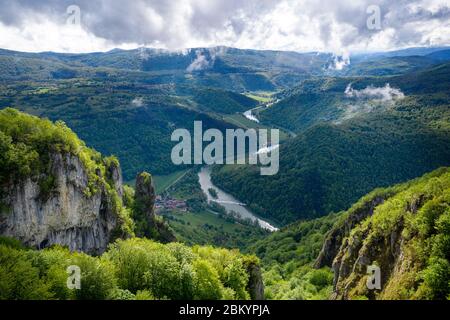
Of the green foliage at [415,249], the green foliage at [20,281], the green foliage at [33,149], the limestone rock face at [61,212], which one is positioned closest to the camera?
the green foliage at [415,249]

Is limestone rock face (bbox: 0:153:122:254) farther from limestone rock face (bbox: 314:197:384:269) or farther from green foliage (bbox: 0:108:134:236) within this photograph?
limestone rock face (bbox: 314:197:384:269)

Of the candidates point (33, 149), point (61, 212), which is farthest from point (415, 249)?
point (33, 149)

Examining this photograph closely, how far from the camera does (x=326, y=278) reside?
86062 mm

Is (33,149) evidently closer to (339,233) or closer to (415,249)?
(415,249)

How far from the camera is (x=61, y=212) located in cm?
6850

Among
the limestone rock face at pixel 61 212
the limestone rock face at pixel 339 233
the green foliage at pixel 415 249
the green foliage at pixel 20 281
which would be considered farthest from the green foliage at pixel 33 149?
the limestone rock face at pixel 339 233

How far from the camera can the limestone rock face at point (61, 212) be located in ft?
196

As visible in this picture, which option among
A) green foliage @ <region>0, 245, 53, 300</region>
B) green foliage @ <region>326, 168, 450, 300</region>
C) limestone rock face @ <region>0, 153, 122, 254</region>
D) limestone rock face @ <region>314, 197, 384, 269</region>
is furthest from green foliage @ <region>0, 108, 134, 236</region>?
limestone rock face @ <region>314, 197, 384, 269</region>

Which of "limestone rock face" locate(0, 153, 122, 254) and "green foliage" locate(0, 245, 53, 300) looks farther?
"limestone rock face" locate(0, 153, 122, 254)

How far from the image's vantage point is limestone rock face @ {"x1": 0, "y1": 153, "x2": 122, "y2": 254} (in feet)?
196

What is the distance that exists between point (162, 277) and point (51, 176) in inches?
1169

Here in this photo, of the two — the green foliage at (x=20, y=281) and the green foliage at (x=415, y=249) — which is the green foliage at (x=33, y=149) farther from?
the green foliage at (x=415, y=249)
